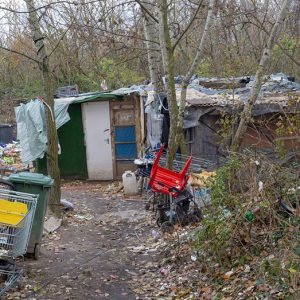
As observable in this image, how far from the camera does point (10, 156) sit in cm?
1773

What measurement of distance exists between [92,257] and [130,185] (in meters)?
5.23

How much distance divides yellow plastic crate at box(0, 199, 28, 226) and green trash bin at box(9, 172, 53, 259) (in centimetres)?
100

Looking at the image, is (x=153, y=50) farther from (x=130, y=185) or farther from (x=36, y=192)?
(x=36, y=192)

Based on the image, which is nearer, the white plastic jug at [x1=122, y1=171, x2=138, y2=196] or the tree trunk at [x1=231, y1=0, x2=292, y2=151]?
the tree trunk at [x1=231, y1=0, x2=292, y2=151]

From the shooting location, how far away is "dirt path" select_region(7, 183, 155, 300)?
564 centimetres

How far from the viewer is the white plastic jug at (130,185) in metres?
12.2

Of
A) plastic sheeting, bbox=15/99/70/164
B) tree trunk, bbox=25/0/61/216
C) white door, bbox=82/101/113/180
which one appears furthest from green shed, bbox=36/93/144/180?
tree trunk, bbox=25/0/61/216

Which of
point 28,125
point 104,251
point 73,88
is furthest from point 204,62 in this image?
point 104,251

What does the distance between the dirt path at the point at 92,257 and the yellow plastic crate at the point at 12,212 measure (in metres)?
0.78

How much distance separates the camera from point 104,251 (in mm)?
7512

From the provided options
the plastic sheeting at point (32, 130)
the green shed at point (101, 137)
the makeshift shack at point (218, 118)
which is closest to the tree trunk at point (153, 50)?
the makeshift shack at point (218, 118)

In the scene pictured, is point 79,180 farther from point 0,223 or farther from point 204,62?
point 0,223

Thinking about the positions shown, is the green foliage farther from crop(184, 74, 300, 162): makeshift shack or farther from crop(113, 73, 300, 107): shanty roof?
crop(184, 74, 300, 162): makeshift shack

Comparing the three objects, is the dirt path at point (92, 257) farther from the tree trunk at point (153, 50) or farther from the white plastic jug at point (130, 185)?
the tree trunk at point (153, 50)
